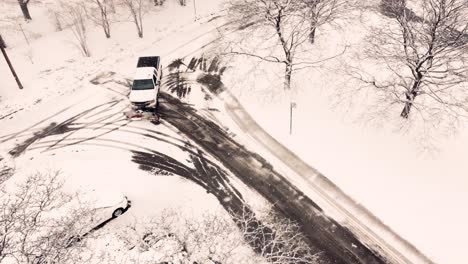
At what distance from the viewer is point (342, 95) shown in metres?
22.2

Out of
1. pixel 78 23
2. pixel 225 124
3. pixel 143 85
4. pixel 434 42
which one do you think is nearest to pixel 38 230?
pixel 143 85

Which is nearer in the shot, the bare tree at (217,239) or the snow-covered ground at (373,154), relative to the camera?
the bare tree at (217,239)

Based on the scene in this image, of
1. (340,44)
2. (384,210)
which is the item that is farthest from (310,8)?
(384,210)

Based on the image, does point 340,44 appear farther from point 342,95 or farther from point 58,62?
point 58,62

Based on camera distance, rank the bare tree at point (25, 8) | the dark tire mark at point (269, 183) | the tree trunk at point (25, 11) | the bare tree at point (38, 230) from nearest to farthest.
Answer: the bare tree at point (38, 230) < the dark tire mark at point (269, 183) < the bare tree at point (25, 8) < the tree trunk at point (25, 11)

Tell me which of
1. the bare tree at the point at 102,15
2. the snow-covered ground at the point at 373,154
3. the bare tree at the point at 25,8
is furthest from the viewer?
the bare tree at the point at 25,8

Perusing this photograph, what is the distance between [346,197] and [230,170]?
6.24 meters

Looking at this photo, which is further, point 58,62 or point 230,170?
point 58,62

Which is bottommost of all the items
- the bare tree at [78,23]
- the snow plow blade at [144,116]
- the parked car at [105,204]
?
the parked car at [105,204]

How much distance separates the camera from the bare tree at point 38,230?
37.6ft

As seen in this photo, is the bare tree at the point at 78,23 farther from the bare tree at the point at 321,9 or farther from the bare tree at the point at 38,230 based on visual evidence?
the bare tree at the point at 321,9

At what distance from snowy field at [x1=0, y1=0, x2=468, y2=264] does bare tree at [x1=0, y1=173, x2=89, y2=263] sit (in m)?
2.26

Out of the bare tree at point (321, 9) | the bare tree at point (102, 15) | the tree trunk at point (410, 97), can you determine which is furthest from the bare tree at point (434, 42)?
the bare tree at point (102, 15)

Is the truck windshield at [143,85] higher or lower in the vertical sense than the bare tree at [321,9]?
lower
